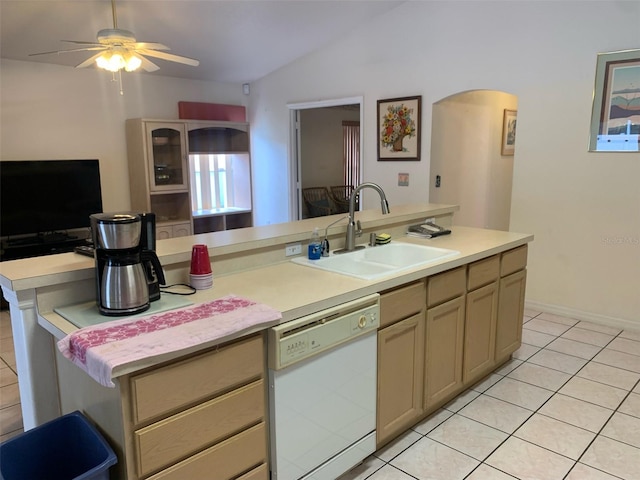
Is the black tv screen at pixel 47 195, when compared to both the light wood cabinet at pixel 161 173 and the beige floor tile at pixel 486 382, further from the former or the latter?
the beige floor tile at pixel 486 382

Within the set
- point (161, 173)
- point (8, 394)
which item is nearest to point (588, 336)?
point (8, 394)

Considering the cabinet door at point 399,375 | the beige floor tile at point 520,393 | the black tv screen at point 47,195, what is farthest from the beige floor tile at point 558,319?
the black tv screen at point 47,195

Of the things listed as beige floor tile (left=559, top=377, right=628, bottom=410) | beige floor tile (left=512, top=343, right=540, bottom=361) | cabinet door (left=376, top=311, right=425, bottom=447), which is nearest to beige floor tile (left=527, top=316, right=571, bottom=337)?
beige floor tile (left=512, top=343, right=540, bottom=361)

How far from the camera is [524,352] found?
340 cm

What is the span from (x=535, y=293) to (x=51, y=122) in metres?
4.93

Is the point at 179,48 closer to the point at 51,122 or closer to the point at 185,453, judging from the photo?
the point at 51,122

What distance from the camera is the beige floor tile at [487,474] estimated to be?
2084mm

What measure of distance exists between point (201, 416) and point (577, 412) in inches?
84.0

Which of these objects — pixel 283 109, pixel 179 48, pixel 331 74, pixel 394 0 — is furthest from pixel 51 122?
pixel 394 0

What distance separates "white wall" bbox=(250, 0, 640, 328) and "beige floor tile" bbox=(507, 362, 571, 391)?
116cm

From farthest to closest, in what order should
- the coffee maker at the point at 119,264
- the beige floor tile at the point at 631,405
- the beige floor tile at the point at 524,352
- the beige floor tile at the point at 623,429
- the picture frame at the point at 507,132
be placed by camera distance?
the picture frame at the point at 507,132, the beige floor tile at the point at 524,352, the beige floor tile at the point at 631,405, the beige floor tile at the point at 623,429, the coffee maker at the point at 119,264

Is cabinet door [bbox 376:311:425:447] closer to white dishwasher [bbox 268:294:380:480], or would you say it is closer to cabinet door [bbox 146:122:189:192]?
white dishwasher [bbox 268:294:380:480]

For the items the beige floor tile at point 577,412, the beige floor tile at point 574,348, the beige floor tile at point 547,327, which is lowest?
the beige floor tile at point 577,412

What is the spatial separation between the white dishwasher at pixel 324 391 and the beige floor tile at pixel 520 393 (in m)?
1.04
